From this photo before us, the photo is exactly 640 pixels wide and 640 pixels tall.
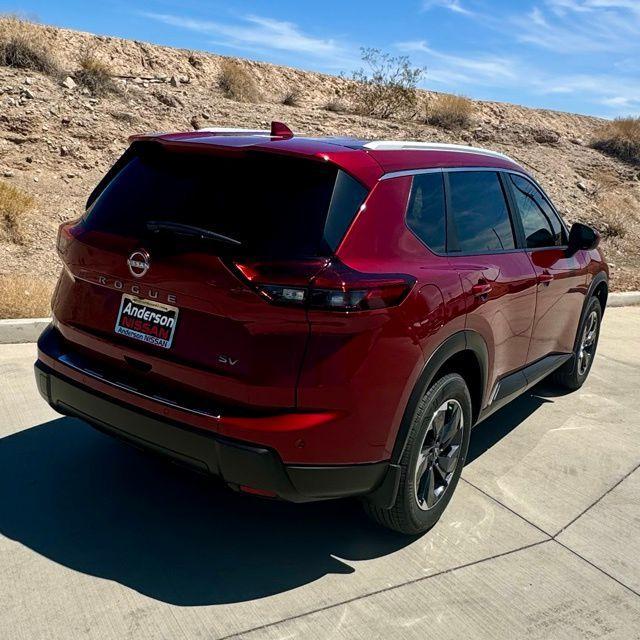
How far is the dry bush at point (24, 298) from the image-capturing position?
610 cm

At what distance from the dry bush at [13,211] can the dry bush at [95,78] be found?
14.1ft

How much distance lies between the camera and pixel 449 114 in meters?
18.5

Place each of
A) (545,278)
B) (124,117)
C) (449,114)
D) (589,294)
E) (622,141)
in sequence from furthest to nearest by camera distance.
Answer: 1. (622,141)
2. (449,114)
3. (124,117)
4. (589,294)
5. (545,278)

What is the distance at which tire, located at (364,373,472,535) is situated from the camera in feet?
10.2

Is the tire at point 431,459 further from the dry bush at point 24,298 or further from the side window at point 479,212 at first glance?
the dry bush at point 24,298

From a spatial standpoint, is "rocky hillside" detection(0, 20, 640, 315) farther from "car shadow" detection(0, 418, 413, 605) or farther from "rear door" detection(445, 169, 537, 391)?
"rear door" detection(445, 169, 537, 391)

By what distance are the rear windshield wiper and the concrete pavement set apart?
1405 mm

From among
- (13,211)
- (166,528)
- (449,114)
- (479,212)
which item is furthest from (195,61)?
(166,528)

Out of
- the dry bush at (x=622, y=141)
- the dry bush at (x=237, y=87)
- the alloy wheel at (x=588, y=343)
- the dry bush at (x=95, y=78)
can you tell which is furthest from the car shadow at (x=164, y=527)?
the dry bush at (x=622, y=141)

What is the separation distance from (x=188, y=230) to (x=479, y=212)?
1.76 meters

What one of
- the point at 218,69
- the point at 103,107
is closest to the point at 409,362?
the point at 103,107

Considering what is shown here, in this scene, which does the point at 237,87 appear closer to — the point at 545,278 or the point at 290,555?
the point at 545,278

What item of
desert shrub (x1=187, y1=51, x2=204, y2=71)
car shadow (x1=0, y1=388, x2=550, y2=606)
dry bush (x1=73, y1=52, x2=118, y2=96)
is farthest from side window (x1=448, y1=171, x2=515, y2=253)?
desert shrub (x1=187, y1=51, x2=204, y2=71)

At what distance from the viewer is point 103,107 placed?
1230cm
